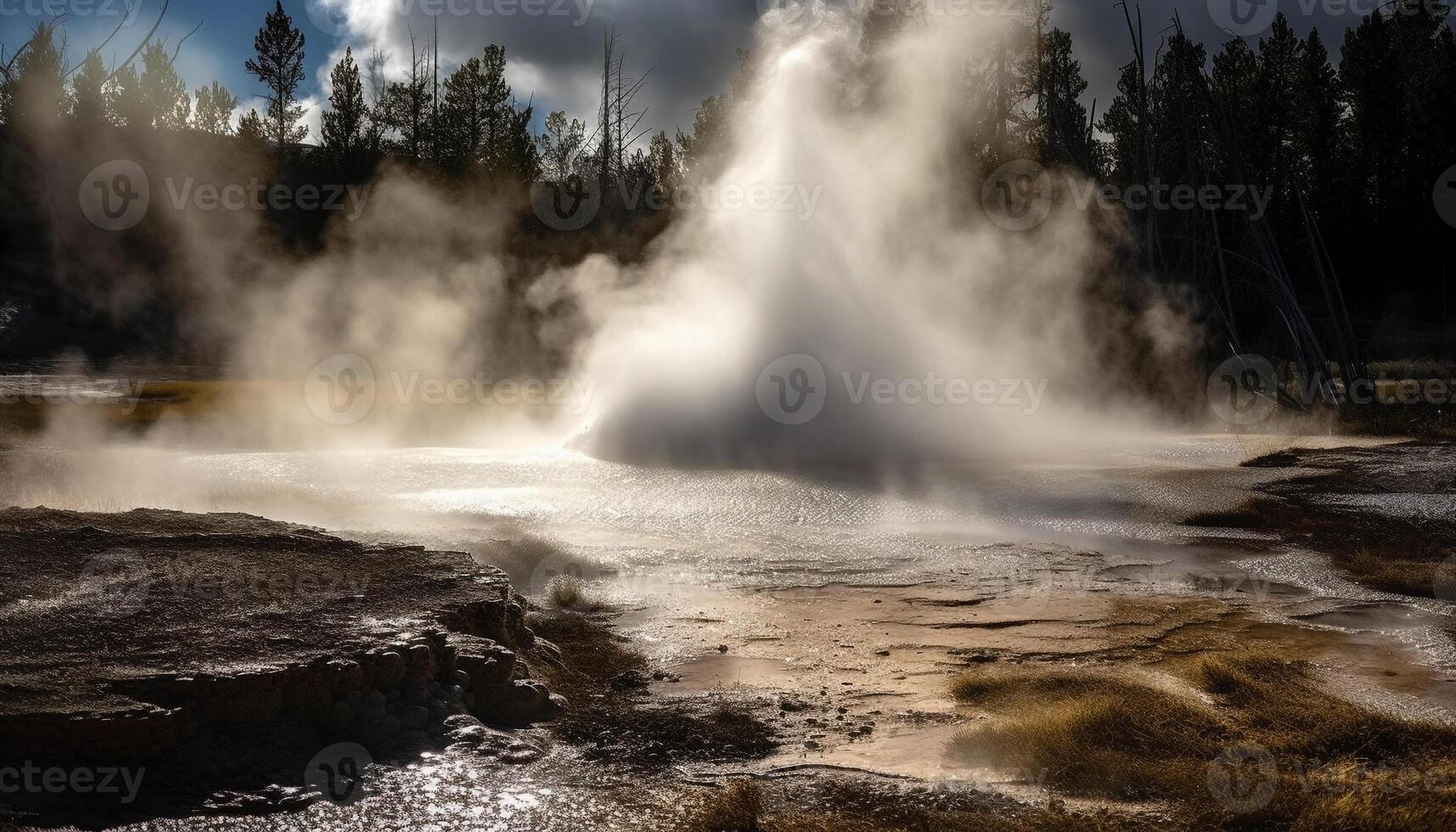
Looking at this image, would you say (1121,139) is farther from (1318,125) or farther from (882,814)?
(882,814)

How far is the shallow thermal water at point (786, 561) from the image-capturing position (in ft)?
13.9

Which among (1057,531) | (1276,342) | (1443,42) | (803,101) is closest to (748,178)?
(803,101)

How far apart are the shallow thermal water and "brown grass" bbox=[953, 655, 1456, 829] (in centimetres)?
38

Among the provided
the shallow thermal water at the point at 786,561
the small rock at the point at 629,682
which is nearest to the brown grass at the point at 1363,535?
the shallow thermal water at the point at 786,561

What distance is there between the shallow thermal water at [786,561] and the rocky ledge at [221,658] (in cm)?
35

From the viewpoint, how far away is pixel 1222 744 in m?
4.27

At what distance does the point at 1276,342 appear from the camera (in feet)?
79.3

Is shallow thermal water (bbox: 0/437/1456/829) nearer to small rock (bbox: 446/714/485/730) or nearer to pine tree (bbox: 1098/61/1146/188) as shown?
small rock (bbox: 446/714/485/730)

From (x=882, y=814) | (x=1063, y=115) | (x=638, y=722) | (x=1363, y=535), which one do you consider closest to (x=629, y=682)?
(x=638, y=722)

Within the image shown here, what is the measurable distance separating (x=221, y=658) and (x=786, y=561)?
4422 mm

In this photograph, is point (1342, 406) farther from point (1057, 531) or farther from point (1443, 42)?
point (1443, 42)

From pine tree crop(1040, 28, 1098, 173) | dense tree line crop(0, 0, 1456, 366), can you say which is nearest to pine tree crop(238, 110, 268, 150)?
dense tree line crop(0, 0, 1456, 366)

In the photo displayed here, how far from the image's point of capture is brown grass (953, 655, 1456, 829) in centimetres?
362

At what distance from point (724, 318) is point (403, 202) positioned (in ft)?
76.0
